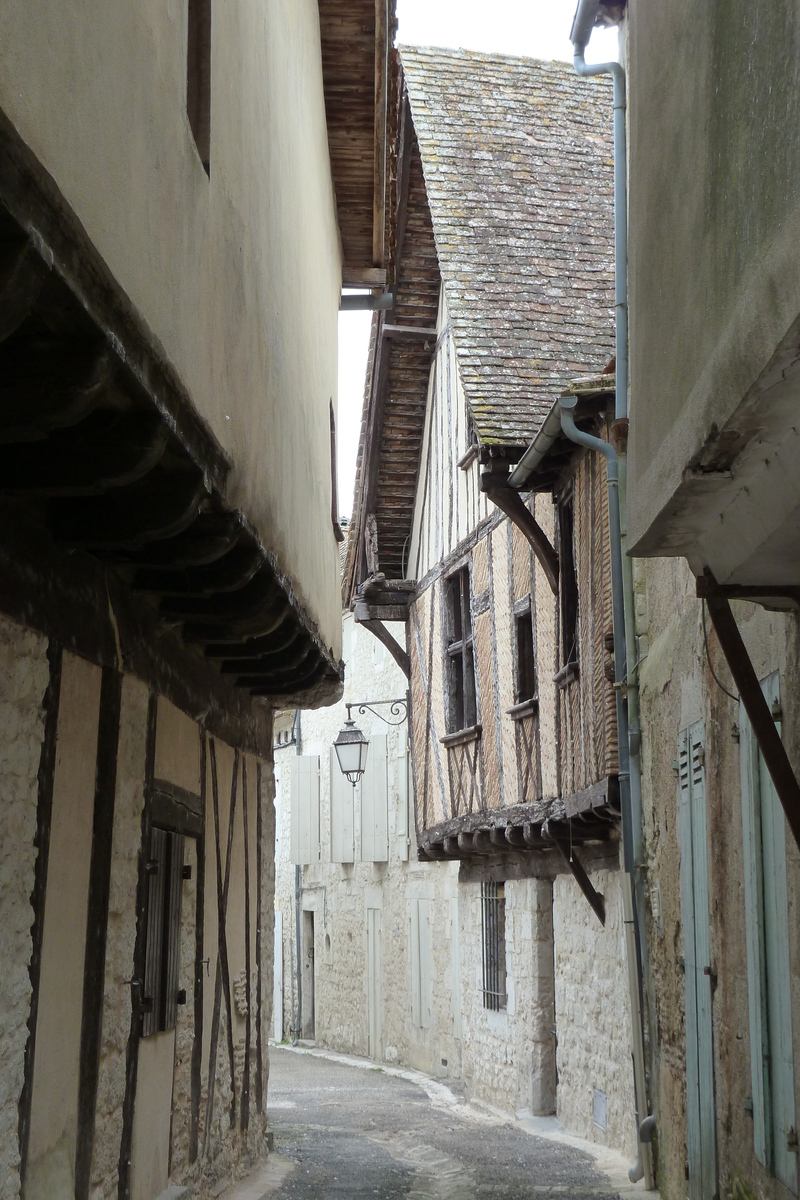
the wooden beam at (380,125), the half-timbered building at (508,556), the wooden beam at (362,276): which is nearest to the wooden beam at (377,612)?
the half-timbered building at (508,556)

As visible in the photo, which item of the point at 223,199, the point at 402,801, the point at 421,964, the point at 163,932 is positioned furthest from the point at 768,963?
the point at 402,801

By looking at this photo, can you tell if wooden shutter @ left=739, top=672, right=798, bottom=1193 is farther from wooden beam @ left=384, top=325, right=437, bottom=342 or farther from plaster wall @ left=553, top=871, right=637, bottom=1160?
wooden beam @ left=384, top=325, right=437, bottom=342

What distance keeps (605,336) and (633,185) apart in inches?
275

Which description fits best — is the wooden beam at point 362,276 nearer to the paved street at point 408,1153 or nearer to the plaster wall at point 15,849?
the paved street at point 408,1153

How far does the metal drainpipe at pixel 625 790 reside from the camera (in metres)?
7.80

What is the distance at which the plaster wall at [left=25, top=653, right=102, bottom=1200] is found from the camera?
416cm

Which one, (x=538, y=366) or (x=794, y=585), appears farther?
(x=538, y=366)

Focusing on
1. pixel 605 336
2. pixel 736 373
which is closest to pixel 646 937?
pixel 736 373

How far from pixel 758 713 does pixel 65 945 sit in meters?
2.28

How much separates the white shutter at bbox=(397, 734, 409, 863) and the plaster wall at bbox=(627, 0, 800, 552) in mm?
13644

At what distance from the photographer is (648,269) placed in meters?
4.70

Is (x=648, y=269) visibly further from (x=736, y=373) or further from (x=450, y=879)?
(x=450, y=879)

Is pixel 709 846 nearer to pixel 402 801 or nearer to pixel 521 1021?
pixel 521 1021

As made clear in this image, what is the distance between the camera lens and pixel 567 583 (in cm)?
1020
